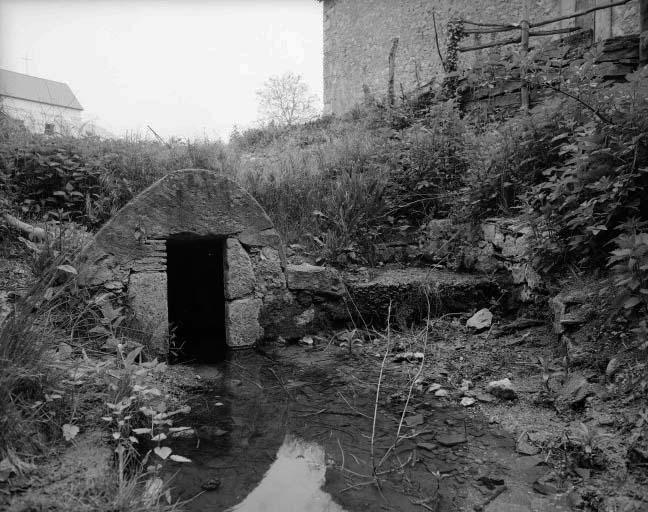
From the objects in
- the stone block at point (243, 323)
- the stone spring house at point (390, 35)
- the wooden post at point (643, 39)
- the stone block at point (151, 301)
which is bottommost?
the stone block at point (243, 323)

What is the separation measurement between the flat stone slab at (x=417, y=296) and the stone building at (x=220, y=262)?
29 cm

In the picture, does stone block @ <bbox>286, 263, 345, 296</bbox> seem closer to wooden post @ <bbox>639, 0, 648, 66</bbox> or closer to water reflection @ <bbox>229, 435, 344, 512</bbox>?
water reflection @ <bbox>229, 435, 344, 512</bbox>

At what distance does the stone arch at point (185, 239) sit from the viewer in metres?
4.31

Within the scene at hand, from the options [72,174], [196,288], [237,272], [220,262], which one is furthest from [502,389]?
[72,174]

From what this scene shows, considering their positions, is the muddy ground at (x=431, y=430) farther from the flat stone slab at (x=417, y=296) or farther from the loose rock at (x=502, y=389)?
the flat stone slab at (x=417, y=296)

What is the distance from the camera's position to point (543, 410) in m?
3.16

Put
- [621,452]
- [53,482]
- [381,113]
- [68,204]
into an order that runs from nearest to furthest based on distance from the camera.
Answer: [53,482]
[621,452]
[68,204]
[381,113]

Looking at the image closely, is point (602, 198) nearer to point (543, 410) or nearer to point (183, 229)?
point (543, 410)

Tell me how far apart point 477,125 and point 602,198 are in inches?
157

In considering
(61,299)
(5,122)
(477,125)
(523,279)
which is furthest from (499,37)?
(61,299)

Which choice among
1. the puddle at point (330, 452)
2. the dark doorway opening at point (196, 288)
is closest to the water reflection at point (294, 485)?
the puddle at point (330, 452)

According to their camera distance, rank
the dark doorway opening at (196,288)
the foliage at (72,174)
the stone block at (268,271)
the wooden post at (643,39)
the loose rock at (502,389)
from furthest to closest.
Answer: the wooden post at (643,39) < the dark doorway opening at (196,288) < the foliage at (72,174) < the stone block at (268,271) < the loose rock at (502,389)

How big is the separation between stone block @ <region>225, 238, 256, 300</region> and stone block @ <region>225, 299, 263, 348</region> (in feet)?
0.31

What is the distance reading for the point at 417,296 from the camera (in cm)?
521
